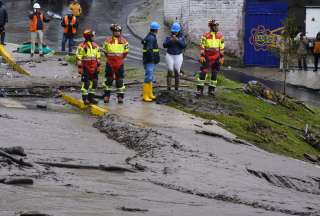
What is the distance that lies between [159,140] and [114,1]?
29903mm

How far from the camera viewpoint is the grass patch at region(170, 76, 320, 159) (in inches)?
641

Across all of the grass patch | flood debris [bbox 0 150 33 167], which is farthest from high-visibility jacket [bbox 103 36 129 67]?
flood debris [bbox 0 150 33 167]

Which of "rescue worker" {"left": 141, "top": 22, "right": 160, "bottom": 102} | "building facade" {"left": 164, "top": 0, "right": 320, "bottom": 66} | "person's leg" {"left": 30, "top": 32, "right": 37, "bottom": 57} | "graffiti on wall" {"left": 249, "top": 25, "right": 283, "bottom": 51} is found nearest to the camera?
"rescue worker" {"left": 141, "top": 22, "right": 160, "bottom": 102}

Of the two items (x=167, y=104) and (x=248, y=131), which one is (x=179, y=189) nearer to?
(x=248, y=131)

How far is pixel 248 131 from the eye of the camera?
16.8 m

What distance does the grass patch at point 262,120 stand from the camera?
16281 mm

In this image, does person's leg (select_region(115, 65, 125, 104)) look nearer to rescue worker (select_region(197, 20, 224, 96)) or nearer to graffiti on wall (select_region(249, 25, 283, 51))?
rescue worker (select_region(197, 20, 224, 96))

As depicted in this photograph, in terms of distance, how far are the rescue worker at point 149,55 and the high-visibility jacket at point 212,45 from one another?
137 centimetres

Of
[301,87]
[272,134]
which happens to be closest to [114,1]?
[301,87]

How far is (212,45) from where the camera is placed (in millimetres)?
18984

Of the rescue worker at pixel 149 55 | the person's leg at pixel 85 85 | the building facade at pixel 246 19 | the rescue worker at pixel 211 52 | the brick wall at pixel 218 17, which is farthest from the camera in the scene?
the brick wall at pixel 218 17

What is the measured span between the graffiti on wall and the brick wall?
2.40 feet

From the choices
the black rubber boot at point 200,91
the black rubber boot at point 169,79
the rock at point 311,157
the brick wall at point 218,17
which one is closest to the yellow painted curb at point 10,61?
the black rubber boot at point 169,79

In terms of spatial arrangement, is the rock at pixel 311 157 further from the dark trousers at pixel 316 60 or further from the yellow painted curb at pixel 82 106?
the dark trousers at pixel 316 60
